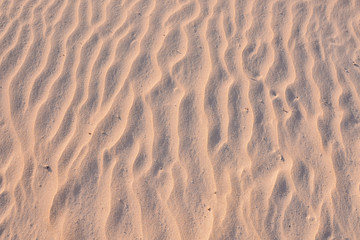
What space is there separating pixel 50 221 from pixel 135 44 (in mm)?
2129

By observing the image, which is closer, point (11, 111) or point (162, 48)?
point (11, 111)

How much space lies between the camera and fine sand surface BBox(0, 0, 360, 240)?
322 centimetres

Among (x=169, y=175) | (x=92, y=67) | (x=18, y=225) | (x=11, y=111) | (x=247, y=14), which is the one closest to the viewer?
(x=18, y=225)

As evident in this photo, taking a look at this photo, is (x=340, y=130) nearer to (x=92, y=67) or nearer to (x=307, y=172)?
(x=307, y=172)

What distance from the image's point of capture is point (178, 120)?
3660 millimetres

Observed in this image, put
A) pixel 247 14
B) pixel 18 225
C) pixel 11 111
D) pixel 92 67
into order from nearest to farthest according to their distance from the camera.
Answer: pixel 18 225 < pixel 11 111 < pixel 92 67 < pixel 247 14

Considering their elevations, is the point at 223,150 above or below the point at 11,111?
above

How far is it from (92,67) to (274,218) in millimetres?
2444

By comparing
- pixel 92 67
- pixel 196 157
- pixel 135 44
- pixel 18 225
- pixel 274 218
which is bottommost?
pixel 18 225

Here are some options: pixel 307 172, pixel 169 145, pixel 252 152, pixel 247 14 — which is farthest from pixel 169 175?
pixel 247 14

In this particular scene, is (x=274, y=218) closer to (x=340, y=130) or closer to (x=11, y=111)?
(x=340, y=130)

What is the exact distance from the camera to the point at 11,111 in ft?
11.8

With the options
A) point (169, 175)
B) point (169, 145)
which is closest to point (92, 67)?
point (169, 145)

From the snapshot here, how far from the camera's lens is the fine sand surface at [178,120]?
127 inches
